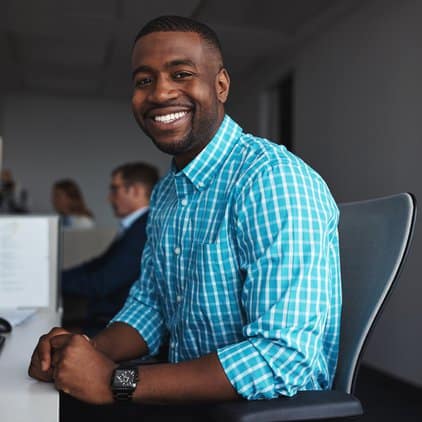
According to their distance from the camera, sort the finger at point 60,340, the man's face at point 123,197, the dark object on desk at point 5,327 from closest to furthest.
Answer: the finger at point 60,340 < the dark object on desk at point 5,327 < the man's face at point 123,197

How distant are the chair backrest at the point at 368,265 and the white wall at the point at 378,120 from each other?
1896 millimetres

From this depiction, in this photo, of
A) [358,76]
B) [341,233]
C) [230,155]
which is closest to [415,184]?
[358,76]

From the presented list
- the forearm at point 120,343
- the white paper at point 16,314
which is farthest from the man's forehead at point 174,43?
the white paper at point 16,314

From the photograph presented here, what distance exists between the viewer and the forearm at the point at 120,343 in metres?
1.12

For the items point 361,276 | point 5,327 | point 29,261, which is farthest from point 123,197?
point 361,276

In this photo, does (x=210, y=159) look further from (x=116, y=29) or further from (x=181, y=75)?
(x=116, y=29)

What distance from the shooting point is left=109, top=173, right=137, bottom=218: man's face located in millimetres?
2887

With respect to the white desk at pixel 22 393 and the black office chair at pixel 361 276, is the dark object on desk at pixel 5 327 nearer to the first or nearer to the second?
the white desk at pixel 22 393

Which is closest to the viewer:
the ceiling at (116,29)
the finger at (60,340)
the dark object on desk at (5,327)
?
the finger at (60,340)

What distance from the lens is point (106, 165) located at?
23.7ft

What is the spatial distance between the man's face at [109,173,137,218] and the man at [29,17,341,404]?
64.2 inches

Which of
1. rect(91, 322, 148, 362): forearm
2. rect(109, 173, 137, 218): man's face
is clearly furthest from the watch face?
rect(109, 173, 137, 218): man's face

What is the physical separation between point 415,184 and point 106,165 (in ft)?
16.3

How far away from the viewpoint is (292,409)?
753 mm
